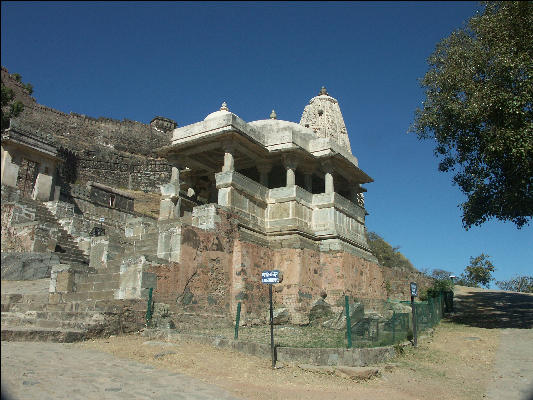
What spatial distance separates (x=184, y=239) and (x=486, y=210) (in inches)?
409

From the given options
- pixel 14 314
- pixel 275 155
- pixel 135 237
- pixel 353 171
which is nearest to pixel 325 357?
pixel 14 314

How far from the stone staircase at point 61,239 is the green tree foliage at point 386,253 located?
2553 centimetres

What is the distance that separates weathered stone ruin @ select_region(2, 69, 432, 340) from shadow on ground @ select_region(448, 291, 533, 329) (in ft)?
9.37

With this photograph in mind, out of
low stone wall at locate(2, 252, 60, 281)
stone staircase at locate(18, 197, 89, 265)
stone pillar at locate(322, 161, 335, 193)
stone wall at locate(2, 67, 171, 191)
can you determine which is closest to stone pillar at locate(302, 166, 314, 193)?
stone pillar at locate(322, 161, 335, 193)

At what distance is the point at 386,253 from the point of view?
41.2 m

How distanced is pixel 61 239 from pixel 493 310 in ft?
55.6

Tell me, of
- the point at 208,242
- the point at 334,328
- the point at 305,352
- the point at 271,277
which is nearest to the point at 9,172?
the point at 208,242

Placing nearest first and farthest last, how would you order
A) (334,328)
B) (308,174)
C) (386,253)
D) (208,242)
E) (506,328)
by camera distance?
(208,242), (334,328), (506,328), (308,174), (386,253)

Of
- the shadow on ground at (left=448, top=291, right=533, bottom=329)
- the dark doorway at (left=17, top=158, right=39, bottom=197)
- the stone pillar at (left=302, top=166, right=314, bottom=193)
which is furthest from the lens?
the dark doorway at (left=17, top=158, right=39, bottom=197)

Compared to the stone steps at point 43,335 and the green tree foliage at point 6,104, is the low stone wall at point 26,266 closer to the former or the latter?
the green tree foliage at point 6,104

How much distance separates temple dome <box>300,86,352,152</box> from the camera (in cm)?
2544

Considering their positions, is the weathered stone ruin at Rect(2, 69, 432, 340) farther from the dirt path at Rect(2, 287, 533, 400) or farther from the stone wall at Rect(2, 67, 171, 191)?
the stone wall at Rect(2, 67, 171, 191)

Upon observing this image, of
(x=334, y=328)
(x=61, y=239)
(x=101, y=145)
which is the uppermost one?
(x=101, y=145)

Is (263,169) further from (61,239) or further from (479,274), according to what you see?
(479,274)
